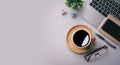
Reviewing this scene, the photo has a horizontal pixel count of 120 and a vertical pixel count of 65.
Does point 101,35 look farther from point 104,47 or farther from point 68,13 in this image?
point 68,13

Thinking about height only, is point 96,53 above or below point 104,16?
below

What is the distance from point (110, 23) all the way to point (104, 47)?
98 mm

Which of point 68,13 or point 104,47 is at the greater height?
point 68,13

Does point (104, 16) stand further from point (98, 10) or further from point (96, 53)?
point (96, 53)

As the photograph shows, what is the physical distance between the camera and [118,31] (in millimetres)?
1457

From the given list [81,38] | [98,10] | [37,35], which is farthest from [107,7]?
[37,35]

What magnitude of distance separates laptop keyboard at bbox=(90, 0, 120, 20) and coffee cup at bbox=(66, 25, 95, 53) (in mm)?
92

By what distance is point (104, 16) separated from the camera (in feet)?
4.88

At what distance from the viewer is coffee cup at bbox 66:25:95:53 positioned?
4.74 feet

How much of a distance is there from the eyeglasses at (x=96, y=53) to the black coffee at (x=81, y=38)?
0.16ft

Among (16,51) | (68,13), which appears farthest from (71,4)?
(16,51)

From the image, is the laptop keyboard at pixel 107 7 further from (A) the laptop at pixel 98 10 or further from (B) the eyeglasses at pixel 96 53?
(B) the eyeglasses at pixel 96 53

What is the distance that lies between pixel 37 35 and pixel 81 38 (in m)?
0.18

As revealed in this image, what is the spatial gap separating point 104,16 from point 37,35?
11.1 inches
